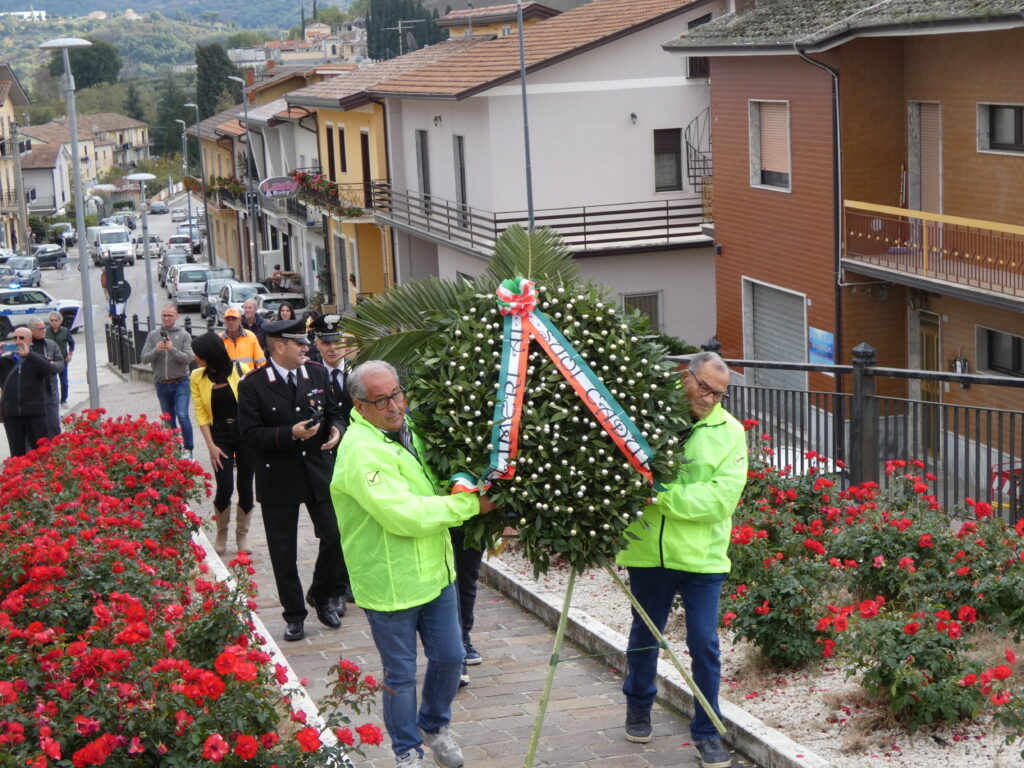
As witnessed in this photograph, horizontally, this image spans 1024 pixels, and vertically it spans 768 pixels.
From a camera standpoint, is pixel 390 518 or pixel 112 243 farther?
pixel 112 243

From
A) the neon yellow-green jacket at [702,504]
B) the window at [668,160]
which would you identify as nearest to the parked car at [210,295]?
the window at [668,160]

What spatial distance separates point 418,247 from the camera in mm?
39594

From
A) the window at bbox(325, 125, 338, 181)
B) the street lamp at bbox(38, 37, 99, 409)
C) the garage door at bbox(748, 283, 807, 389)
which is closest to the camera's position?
the street lamp at bbox(38, 37, 99, 409)

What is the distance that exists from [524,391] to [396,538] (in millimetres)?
751

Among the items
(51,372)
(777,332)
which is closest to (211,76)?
(777,332)

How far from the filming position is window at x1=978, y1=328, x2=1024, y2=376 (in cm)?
1881

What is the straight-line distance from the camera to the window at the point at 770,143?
22438mm

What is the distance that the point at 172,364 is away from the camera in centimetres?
1399

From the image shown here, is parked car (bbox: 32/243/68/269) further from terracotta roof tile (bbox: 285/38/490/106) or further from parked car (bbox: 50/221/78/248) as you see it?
terracotta roof tile (bbox: 285/38/490/106)

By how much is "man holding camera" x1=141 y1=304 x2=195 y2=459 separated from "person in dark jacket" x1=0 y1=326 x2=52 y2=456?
1034 mm

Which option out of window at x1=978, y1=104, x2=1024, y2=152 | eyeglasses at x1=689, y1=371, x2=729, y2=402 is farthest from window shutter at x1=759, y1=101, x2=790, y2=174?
eyeglasses at x1=689, y1=371, x2=729, y2=402

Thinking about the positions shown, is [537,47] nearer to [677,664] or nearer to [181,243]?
[677,664]

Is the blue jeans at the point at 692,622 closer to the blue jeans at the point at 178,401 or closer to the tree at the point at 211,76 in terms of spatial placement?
the blue jeans at the point at 178,401

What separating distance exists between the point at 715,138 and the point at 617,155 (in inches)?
252
